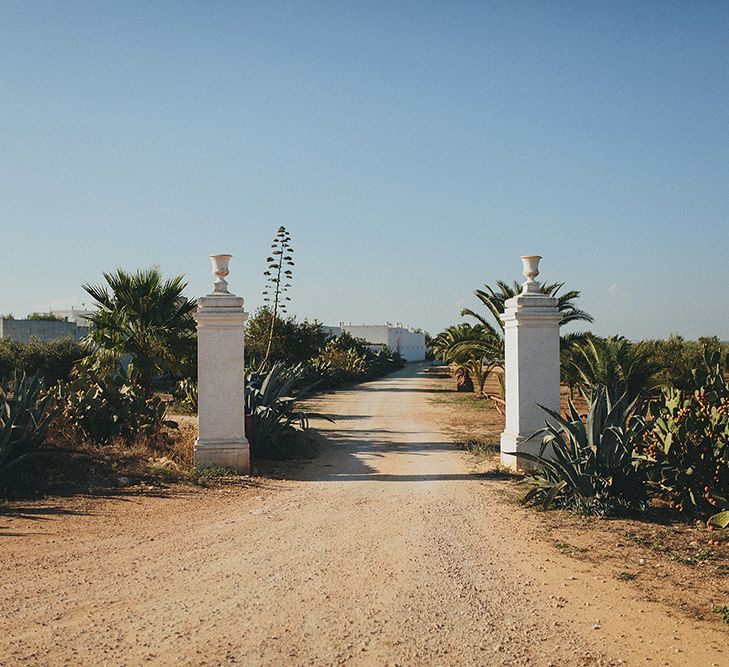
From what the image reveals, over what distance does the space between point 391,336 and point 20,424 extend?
62.2m

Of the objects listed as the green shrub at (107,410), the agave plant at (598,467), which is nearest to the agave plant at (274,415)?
the green shrub at (107,410)

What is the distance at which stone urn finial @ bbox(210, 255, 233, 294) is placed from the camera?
9.48 metres

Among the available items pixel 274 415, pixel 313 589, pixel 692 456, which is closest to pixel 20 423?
pixel 274 415

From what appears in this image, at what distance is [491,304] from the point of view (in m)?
18.5

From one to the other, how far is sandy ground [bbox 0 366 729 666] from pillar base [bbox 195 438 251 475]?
3.67 feet

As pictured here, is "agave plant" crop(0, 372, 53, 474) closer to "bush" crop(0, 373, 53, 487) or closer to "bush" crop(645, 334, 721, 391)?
"bush" crop(0, 373, 53, 487)

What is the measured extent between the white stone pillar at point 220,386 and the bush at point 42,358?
10244mm

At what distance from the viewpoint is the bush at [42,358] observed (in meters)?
17.9

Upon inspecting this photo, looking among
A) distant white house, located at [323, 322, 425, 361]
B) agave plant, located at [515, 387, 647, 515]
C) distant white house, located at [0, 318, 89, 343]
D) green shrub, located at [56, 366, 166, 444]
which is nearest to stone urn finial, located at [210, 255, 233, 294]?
green shrub, located at [56, 366, 166, 444]

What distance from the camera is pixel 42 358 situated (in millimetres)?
18797

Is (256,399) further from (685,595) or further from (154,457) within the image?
(685,595)

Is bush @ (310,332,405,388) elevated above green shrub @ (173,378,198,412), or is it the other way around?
bush @ (310,332,405,388)

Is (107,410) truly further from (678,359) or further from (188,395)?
(678,359)

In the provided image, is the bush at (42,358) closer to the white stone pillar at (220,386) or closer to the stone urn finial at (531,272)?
the white stone pillar at (220,386)
